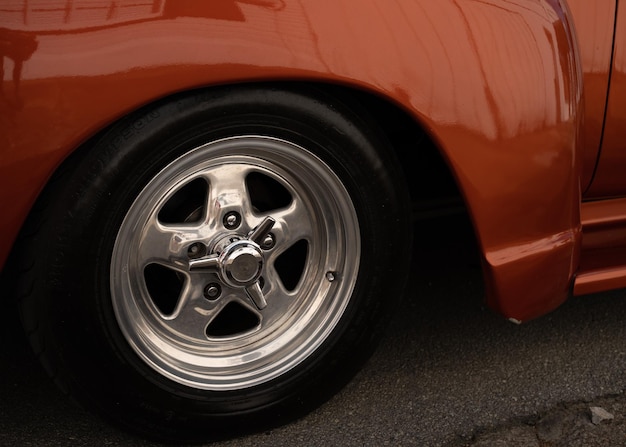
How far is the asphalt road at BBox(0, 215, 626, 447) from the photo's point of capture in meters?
2.24

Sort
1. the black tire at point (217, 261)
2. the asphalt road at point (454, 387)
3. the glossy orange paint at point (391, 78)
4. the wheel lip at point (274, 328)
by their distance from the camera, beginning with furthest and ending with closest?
the asphalt road at point (454, 387), the wheel lip at point (274, 328), the black tire at point (217, 261), the glossy orange paint at point (391, 78)

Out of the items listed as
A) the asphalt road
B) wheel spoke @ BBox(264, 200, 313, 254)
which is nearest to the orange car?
wheel spoke @ BBox(264, 200, 313, 254)

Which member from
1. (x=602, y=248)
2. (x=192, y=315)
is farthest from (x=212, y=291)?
(x=602, y=248)

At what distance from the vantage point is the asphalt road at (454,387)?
224 cm

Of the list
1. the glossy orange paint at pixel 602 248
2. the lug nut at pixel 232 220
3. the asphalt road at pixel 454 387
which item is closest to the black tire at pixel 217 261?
the lug nut at pixel 232 220

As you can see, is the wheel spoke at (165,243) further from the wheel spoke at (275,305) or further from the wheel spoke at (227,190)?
the wheel spoke at (275,305)

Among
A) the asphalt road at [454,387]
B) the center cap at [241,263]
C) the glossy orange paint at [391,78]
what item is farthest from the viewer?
the asphalt road at [454,387]

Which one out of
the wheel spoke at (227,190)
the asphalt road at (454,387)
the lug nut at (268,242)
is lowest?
the asphalt road at (454,387)

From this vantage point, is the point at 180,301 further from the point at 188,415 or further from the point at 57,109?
the point at 57,109

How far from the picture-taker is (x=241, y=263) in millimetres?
2111

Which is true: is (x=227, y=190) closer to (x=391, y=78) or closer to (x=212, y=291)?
(x=212, y=291)

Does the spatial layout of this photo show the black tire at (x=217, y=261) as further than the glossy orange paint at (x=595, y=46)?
No

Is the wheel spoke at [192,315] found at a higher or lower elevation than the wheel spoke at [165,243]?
lower

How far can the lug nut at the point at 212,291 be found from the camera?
2160 mm
